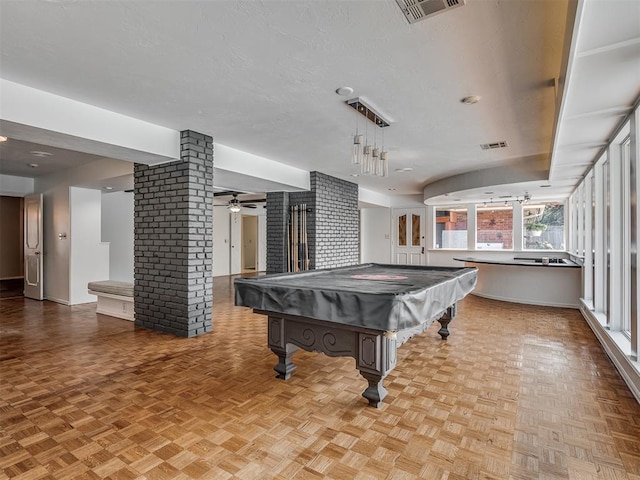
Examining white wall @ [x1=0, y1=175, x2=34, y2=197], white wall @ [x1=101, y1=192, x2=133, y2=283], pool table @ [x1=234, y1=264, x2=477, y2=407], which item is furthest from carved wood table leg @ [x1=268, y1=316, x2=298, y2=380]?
white wall @ [x1=0, y1=175, x2=34, y2=197]

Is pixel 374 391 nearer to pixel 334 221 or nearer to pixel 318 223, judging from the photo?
pixel 318 223

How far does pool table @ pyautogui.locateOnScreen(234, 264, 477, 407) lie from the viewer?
2.16 metres

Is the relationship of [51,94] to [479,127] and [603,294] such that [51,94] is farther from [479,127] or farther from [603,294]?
[603,294]

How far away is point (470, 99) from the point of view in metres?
3.27

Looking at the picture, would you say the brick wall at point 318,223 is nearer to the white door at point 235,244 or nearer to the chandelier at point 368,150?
the chandelier at point 368,150

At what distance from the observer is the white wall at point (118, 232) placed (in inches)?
302

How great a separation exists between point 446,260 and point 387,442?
28.4 feet

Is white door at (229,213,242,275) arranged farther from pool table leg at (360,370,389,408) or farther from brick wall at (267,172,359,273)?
pool table leg at (360,370,389,408)

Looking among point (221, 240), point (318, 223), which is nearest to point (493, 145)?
point (318, 223)

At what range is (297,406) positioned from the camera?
7.95ft

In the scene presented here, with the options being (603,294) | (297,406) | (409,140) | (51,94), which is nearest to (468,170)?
(409,140)

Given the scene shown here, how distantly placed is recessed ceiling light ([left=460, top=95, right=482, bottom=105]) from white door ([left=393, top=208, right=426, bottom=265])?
729 cm

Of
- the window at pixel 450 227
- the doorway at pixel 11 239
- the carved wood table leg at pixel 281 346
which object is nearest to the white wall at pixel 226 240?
the doorway at pixel 11 239

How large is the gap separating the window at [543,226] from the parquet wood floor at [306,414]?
5.61m
